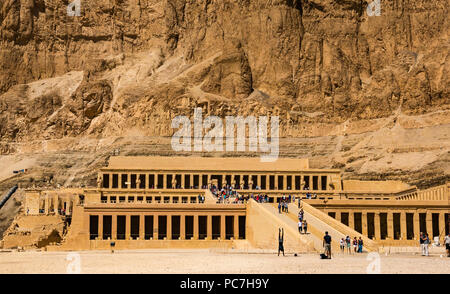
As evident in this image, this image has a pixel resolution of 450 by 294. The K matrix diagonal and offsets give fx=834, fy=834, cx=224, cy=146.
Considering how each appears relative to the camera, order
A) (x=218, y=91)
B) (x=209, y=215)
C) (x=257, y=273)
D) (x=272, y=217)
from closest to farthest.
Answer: (x=257, y=273) → (x=272, y=217) → (x=209, y=215) → (x=218, y=91)

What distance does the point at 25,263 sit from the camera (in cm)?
4278

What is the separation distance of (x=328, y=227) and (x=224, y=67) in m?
93.4

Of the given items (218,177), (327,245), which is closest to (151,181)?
(218,177)

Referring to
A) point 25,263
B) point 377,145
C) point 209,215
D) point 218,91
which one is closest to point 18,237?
point 209,215

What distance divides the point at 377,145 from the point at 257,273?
314 ft

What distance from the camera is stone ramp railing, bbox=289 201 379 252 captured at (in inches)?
2115

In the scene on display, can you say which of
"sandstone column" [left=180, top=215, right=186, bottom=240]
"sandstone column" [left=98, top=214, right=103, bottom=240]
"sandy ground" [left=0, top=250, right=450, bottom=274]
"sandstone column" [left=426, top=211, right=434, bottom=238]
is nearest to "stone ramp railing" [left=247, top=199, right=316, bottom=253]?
"sandy ground" [left=0, top=250, right=450, bottom=274]

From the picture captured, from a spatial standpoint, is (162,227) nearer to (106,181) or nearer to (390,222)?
(390,222)

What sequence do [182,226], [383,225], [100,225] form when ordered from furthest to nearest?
[383,225]
[182,226]
[100,225]

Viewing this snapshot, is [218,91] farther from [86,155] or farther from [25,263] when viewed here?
[25,263]

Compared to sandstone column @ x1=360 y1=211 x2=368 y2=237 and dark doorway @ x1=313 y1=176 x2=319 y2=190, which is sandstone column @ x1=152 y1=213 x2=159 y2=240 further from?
dark doorway @ x1=313 y1=176 x2=319 y2=190

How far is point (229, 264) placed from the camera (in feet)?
132

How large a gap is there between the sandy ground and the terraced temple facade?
738 centimetres

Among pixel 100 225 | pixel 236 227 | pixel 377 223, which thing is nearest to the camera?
pixel 100 225
